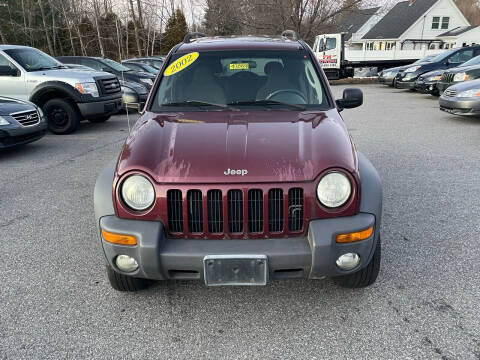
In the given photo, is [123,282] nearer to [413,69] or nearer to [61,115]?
[61,115]

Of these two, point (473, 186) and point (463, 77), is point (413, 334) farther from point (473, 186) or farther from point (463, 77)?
point (463, 77)

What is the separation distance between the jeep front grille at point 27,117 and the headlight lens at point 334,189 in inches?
245

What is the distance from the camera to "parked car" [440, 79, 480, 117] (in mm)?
8281

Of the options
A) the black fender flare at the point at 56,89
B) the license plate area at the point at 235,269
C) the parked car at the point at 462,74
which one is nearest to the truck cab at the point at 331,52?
the parked car at the point at 462,74

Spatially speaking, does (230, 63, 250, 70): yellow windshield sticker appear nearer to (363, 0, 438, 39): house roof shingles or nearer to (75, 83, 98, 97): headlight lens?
(75, 83, 98, 97): headlight lens

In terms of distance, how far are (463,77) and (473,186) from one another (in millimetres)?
7150

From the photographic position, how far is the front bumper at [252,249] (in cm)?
218

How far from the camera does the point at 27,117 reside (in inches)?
264

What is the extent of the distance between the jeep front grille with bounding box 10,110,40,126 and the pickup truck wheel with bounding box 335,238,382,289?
6.26 meters

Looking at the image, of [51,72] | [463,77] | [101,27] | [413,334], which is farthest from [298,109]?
[101,27]

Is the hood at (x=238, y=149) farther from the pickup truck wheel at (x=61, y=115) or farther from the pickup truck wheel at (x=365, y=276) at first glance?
the pickup truck wheel at (x=61, y=115)

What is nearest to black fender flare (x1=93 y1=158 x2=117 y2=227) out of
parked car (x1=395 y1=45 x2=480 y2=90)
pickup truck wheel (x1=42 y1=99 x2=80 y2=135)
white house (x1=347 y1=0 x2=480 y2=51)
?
pickup truck wheel (x1=42 y1=99 x2=80 y2=135)

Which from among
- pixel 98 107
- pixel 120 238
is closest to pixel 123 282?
pixel 120 238

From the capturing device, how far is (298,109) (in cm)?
315
